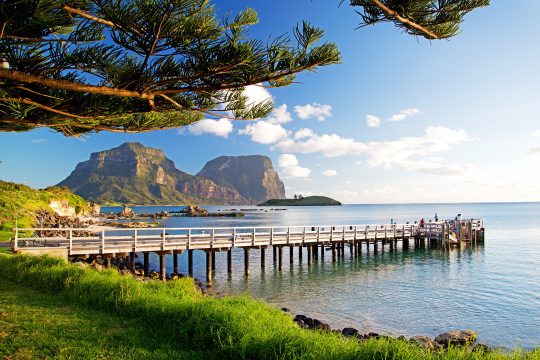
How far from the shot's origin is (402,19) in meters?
5.08

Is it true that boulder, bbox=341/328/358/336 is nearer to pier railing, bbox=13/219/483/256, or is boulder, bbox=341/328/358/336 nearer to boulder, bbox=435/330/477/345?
boulder, bbox=435/330/477/345

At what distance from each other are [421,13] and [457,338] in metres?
11.8

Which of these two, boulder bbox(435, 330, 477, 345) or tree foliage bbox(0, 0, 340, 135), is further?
boulder bbox(435, 330, 477, 345)

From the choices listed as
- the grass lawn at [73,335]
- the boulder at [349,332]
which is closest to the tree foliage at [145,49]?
the grass lawn at [73,335]

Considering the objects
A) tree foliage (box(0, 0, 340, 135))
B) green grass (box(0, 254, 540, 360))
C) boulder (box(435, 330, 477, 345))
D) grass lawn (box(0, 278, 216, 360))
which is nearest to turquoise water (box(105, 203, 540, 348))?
boulder (box(435, 330, 477, 345))

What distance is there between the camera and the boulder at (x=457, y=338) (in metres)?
13.3

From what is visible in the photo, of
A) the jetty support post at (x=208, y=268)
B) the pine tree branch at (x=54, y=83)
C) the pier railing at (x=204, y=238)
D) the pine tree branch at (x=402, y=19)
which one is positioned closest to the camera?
the pine tree branch at (x=402, y=19)

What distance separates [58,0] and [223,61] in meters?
2.17

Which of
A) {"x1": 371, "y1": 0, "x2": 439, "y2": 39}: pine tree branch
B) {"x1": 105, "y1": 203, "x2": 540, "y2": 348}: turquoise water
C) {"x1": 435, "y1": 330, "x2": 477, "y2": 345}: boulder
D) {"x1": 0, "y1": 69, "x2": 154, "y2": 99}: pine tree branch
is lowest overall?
{"x1": 105, "y1": 203, "x2": 540, "y2": 348}: turquoise water

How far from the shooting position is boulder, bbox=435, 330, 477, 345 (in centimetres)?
1331

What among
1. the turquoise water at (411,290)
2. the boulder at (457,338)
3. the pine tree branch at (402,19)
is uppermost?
the pine tree branch at (402,19)

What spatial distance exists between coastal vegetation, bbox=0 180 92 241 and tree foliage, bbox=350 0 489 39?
892 inches

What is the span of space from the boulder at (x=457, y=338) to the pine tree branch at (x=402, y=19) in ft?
36.1

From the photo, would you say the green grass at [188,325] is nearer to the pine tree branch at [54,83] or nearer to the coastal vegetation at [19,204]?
the pine tree branch at [54,83]
